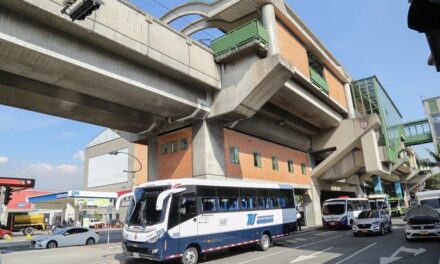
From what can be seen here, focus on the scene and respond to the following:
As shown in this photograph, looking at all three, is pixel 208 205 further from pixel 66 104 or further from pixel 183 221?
pixel 66 104

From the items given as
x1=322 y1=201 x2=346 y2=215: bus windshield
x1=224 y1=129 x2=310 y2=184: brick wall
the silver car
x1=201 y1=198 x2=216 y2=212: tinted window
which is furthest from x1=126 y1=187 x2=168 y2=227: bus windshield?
x1=322 y1=201 x2=346 y2=215: bus windshield

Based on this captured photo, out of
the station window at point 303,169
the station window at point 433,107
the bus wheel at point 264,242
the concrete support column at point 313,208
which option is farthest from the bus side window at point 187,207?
the station window at point 433,107

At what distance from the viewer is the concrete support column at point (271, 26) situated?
20.2 metres

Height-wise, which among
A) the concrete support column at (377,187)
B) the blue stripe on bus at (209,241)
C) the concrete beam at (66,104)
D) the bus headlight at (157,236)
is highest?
the concrete beam at (66,104)

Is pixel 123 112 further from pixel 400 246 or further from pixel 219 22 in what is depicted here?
pixel 400 246

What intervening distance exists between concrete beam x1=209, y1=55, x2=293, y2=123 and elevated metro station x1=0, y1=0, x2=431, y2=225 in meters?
0.07

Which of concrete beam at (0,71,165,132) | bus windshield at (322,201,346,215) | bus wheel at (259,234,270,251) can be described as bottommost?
bus wheel at (259,234,270,251)

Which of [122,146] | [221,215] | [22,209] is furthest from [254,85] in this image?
[22,209]

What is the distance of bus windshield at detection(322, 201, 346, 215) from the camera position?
2856cm

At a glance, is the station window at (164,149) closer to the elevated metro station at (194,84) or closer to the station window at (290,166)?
the elevated metro station at (194,84)

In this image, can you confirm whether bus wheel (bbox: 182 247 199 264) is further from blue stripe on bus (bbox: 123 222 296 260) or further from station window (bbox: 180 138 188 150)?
station window (bbox: 180 138 188 150)

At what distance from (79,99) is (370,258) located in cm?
1586

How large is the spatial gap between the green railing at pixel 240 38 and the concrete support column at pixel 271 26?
400mm

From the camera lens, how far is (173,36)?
17.8 meters
